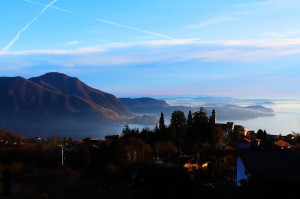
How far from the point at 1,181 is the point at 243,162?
31.6ft

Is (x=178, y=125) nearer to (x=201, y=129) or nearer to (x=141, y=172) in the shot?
(x=201, y=129)

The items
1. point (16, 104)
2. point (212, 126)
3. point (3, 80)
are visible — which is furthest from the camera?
point (3, 80)

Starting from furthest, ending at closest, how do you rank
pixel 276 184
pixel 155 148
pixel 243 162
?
pixel 155 148, pixel 243 162, pixel 276 184

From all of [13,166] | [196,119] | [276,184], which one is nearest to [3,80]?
[196,119]

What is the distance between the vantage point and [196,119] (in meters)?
41.0

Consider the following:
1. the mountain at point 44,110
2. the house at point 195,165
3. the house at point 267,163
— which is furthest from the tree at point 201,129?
the mountain at point 44,110

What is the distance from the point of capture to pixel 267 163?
16.3 metres

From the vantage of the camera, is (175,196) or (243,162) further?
(243,162)

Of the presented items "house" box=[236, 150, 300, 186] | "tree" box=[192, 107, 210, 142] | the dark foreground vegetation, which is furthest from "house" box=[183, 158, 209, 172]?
"house" box=[236, 150, 300, 186]

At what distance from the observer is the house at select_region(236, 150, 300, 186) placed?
1582cm

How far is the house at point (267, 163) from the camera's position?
15820mm

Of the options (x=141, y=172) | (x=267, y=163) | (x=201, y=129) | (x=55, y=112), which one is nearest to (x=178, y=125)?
(x=201, y=129)

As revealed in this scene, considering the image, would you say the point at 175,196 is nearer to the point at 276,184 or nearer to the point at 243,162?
the point at 276,184

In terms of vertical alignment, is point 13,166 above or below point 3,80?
below
